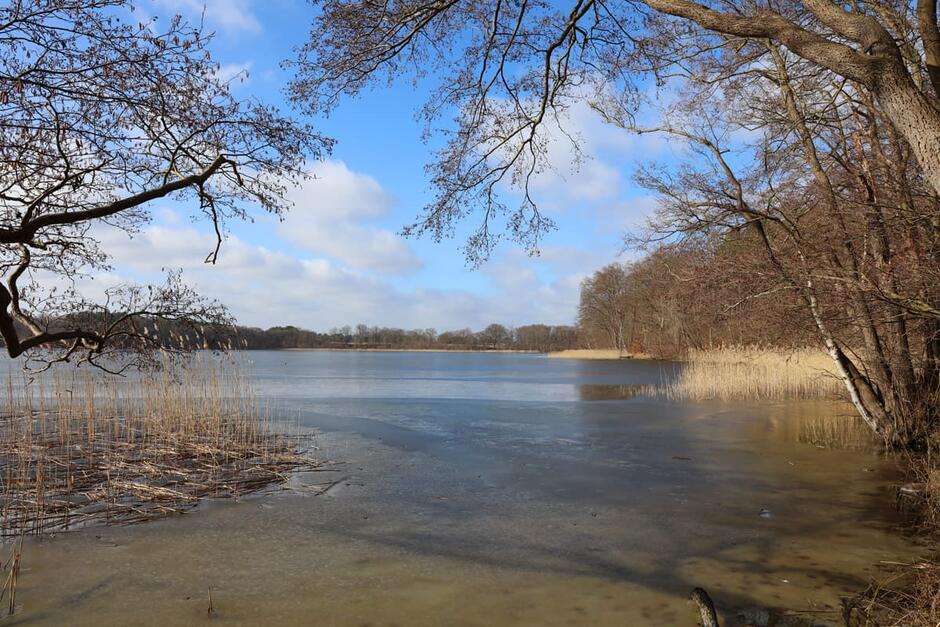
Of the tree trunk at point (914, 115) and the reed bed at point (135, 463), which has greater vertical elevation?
the tree trunk at point (914, 115)

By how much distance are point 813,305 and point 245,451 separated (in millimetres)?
8034

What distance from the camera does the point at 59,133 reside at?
3518 millimetres

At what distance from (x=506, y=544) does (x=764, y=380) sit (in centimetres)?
1539

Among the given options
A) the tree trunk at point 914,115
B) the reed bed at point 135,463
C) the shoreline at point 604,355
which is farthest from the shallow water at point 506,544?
the shoreline at point 604,355

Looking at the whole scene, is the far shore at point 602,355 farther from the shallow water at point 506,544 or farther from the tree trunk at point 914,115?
the tree trunk at point 914,115

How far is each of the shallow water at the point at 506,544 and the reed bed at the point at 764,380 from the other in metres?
7.52

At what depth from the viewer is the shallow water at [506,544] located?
4.05 m

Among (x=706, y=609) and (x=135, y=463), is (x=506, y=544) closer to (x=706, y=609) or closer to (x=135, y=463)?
(x=706, y=609)

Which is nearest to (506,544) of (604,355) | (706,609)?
(706,609)

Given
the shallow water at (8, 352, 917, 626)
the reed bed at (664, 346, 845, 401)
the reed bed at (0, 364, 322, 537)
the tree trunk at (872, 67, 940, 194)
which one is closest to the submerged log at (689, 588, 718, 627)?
the shallow water at (8, 352, 917, 626)

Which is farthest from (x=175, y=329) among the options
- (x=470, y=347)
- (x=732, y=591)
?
(x=470, y=347)

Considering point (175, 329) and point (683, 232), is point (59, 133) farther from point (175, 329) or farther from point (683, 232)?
point (683, 232)

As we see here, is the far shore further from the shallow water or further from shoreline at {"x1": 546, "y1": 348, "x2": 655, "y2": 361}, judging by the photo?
the shallow water

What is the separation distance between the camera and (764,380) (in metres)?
18.3
